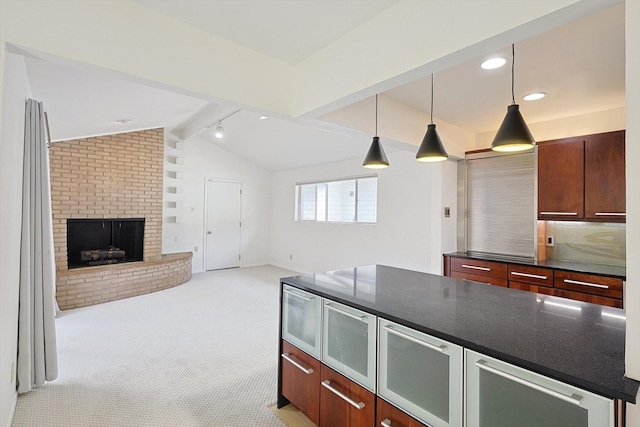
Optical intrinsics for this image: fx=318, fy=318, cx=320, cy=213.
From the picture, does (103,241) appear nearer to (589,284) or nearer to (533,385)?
(533,385)

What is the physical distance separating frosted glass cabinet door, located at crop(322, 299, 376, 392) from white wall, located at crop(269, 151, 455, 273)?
2566 mm

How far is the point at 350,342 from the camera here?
1740 millimetres

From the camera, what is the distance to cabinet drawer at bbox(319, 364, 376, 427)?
1.61 meters

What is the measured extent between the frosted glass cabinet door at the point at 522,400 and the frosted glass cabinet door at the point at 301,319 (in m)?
0.93

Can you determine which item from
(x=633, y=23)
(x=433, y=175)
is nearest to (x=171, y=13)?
(x=633, y=23)

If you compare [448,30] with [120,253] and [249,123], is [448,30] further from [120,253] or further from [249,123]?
[120,253]

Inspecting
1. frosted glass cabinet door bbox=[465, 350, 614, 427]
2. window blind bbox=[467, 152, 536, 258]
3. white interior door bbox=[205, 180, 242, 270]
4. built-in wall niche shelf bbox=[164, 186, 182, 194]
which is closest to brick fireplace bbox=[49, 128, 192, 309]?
built-in wall niche shelf bbox=[164, 186, 182, 194]

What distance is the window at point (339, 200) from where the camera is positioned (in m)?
5.60

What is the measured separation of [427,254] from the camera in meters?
4.61

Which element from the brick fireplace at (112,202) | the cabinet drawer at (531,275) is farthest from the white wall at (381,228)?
the brick fireplace at (112,202)

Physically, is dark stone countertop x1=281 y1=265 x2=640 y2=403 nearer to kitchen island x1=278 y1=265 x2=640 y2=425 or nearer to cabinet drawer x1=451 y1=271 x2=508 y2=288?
kitchen island x1=278 y1=265 x2=640 y2=425

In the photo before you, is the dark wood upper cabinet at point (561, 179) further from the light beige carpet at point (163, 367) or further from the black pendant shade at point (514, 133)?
the light beige carpet at point (163, 367)

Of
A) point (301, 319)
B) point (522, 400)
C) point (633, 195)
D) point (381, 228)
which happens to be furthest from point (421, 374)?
point (381, 228)

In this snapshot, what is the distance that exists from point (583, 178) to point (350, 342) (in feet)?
9.94
